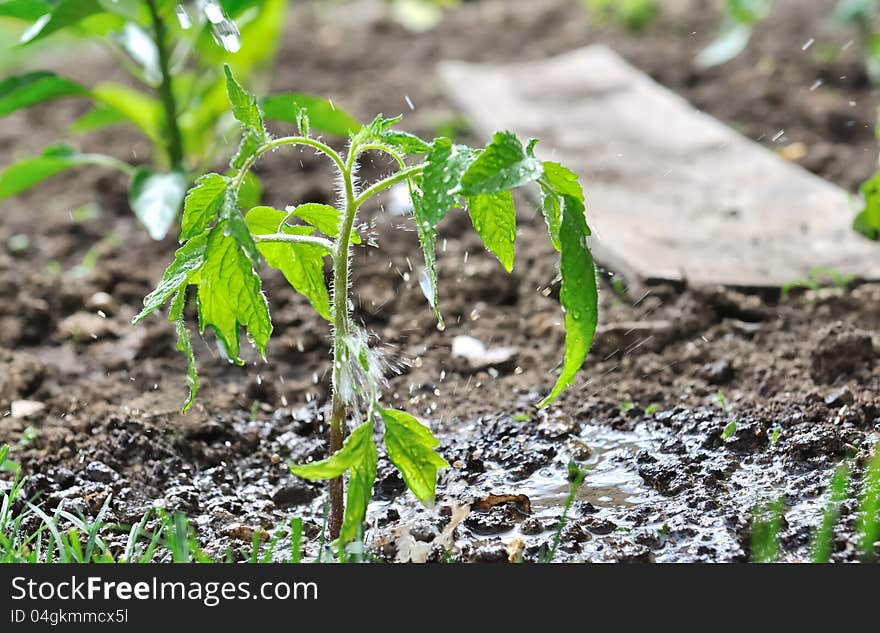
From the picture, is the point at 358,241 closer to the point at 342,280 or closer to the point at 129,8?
the point at 342,280

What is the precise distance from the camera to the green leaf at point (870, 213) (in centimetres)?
261

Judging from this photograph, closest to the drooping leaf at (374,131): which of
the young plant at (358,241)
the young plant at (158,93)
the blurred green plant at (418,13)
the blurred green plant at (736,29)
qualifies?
the young plant at (358,241)

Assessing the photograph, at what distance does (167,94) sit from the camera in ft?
10.0

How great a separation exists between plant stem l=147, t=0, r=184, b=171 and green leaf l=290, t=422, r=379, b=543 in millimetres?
1633

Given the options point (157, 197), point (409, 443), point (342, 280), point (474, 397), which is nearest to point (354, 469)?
point (409, 443)

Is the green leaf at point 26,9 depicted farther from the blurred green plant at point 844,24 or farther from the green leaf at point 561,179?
the blurred green plant at point 844,24

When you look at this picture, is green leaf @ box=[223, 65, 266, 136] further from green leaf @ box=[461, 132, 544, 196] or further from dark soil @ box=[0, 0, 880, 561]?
dark soil @ box=[0, 0, 880, 561]

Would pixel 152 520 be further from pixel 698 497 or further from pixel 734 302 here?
pixel 734 302

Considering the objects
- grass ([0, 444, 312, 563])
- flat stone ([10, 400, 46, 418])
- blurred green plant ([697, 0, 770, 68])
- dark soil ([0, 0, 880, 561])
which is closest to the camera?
grass ([0, 444, 312, 563])

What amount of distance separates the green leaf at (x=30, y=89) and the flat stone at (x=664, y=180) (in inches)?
57.3

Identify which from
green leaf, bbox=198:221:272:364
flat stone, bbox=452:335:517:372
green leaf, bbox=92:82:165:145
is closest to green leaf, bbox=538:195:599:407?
green leaf, bbox=198:221:272:364

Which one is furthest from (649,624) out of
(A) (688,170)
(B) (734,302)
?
(A) (688,170)

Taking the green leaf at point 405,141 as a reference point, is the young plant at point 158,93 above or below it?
above

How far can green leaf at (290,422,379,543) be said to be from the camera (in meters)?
1.54
